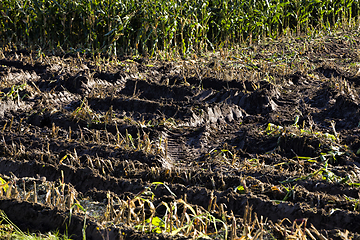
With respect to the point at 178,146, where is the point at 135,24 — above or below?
above

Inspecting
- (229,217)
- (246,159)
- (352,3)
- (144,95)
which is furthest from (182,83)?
(352,3)

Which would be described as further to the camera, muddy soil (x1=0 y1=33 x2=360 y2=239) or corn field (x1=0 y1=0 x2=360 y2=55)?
corn field (x1=0 y1=0 x2=360 y2=55)

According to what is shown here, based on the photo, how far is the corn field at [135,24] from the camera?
655 cm

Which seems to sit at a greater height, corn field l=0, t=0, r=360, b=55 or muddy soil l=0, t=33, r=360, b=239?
corn field l=0, t=0, r=360, b=55

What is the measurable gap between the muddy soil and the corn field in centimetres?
65

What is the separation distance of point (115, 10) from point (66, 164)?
13.4ft

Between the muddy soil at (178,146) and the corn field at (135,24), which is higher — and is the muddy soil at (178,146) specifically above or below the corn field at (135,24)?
below

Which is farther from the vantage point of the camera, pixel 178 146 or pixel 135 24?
pixel 135 24

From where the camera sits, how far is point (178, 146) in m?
3.70

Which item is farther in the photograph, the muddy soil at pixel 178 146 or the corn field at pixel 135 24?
the corn field at pixel 135 24

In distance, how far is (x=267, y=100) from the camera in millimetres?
4578

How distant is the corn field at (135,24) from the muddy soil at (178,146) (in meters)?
0.65

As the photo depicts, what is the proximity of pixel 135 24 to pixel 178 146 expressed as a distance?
3791 millimetres

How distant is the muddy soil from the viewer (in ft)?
7.88
